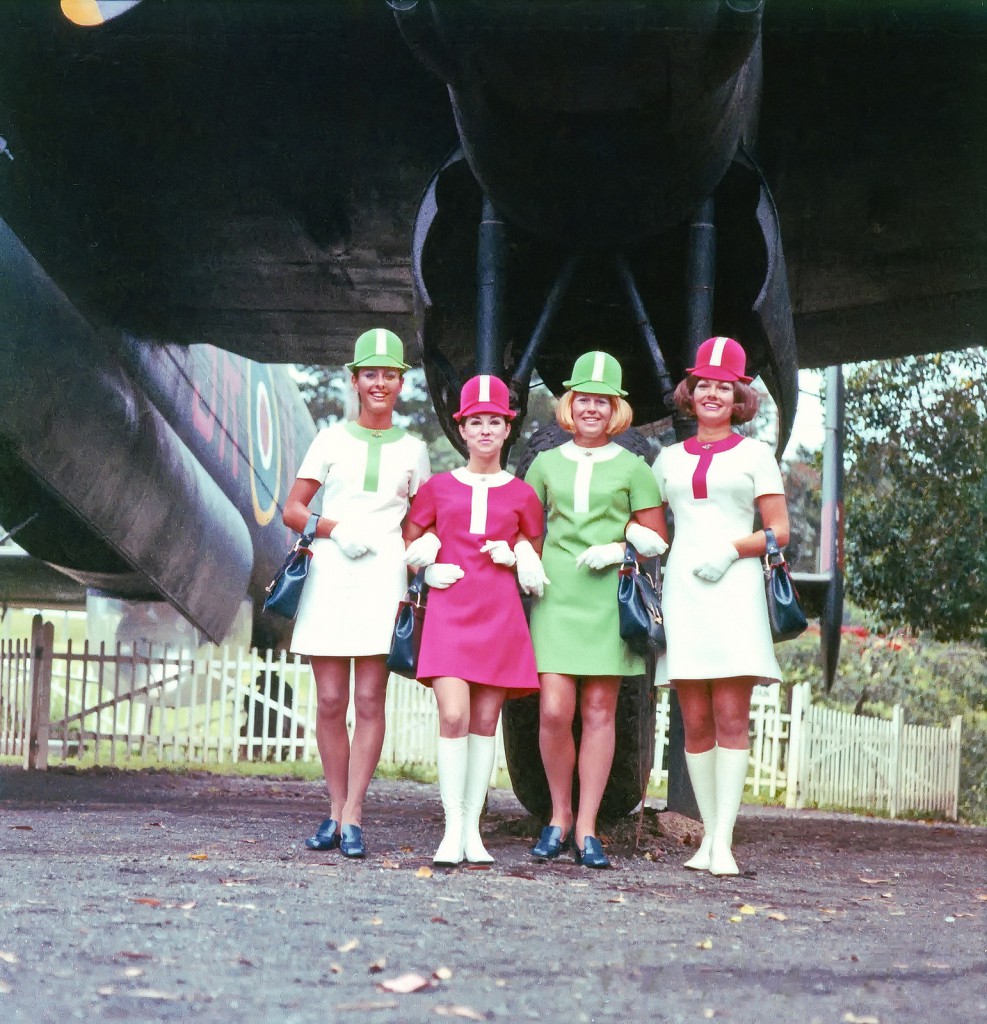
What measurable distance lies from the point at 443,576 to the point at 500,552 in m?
0.20

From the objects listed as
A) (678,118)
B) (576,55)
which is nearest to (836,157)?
(678,118)

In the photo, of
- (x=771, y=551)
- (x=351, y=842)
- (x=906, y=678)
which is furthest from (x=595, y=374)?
(x=906, y=678)

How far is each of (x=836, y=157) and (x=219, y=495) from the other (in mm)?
5454

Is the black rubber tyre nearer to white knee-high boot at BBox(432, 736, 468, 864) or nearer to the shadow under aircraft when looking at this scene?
the shadow under aircraft

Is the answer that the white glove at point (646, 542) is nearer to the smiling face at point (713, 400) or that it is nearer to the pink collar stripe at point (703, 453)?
the pink collar stripe at point (703, 453)

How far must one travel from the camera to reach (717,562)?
4.26 meters

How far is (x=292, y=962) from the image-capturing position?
8.41ft

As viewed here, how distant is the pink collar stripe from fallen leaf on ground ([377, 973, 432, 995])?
2250 millimetres

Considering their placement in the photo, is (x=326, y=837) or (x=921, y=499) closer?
(x=326, y=837)

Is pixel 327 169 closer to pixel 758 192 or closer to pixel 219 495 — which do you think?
pixel 758 192

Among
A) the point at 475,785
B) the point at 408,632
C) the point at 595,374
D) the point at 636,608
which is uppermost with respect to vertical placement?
the point at 595,374

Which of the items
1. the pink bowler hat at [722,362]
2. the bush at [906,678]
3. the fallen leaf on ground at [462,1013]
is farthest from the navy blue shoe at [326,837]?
the bush at [906,678]

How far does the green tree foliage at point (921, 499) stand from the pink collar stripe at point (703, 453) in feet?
24.5

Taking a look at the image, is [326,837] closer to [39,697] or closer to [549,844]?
[549,844]
